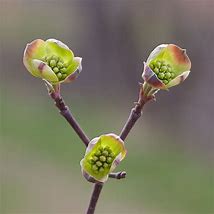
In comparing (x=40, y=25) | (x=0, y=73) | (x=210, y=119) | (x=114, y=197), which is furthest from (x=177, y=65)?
(x=0, y=73)

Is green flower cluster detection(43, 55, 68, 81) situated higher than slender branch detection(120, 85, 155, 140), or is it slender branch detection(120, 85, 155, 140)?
green flower cluster detection(43, 55, 68, 81)

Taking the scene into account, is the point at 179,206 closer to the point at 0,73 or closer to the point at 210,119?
the point at 210,119

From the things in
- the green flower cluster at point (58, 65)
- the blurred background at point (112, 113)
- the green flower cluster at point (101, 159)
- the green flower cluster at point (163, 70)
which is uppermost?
the green flower cluster at point (58, 65)

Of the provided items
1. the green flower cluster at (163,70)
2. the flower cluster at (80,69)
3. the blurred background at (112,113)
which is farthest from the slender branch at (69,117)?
the blurred background at (112,113)

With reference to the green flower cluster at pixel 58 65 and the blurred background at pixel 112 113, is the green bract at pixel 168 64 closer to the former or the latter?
the green flower cluster at pixel 58 65

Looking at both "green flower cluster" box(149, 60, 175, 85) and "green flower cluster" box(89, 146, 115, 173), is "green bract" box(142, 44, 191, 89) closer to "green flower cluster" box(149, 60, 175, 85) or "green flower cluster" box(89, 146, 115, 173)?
"green flower cluster" box(149, 60, 175, 85)

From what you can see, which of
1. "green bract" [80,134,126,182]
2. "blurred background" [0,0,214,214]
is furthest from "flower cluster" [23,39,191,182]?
"blurred background" [0,0,214,214]

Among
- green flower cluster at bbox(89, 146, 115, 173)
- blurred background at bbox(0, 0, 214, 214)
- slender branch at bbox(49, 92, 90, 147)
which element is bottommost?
blurred background at bbox(0, 0, 214, 214)
